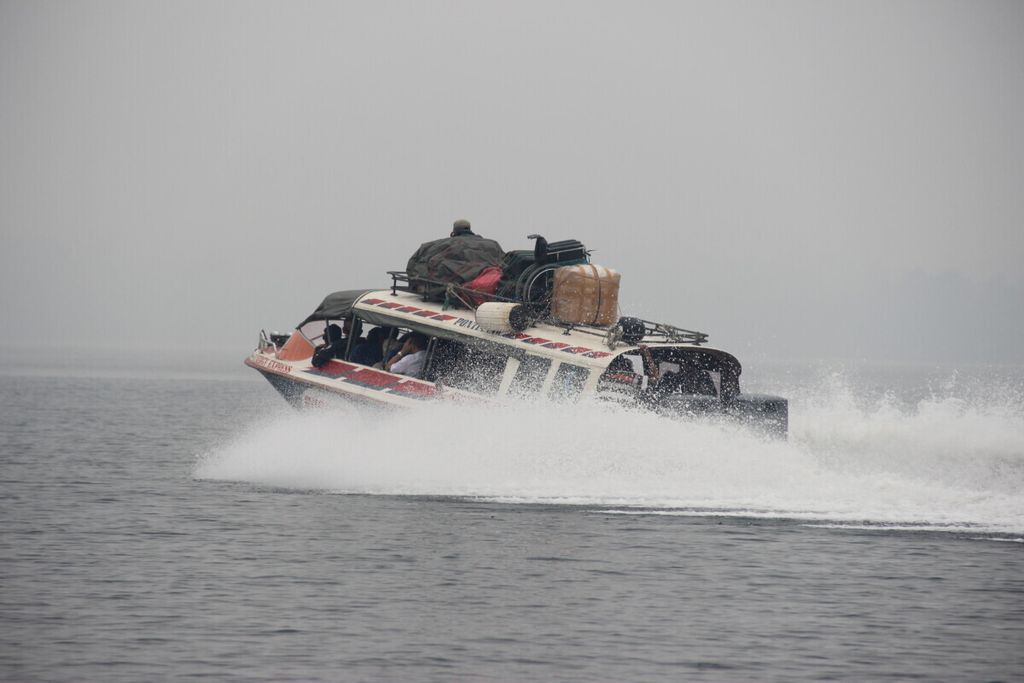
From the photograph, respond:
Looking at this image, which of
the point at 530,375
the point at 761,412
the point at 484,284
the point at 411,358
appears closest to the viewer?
the point at 761,412

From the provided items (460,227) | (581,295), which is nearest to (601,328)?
(581,295)

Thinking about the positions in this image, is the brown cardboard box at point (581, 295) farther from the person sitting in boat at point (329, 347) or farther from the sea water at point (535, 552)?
the person sitting in boat at point (329, 347)

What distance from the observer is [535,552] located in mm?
15383

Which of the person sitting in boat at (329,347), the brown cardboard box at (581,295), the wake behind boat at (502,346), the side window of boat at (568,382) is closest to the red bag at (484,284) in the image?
the wake behind boat at (502,346)

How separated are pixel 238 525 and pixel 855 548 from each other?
7.46m

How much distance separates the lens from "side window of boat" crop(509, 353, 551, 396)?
1925cm

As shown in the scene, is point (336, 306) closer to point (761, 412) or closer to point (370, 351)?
point (370, 351)

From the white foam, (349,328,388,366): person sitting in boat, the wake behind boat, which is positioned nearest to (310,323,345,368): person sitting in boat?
the wake behind boat

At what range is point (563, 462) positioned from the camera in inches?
730

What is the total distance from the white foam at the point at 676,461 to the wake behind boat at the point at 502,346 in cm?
37

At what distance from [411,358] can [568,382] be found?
3.25 metres

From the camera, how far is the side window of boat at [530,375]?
1925 cm

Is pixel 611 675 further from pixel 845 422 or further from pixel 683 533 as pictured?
pixel 845 422

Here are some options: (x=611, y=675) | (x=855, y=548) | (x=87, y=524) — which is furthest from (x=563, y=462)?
(x=611, y=675)
